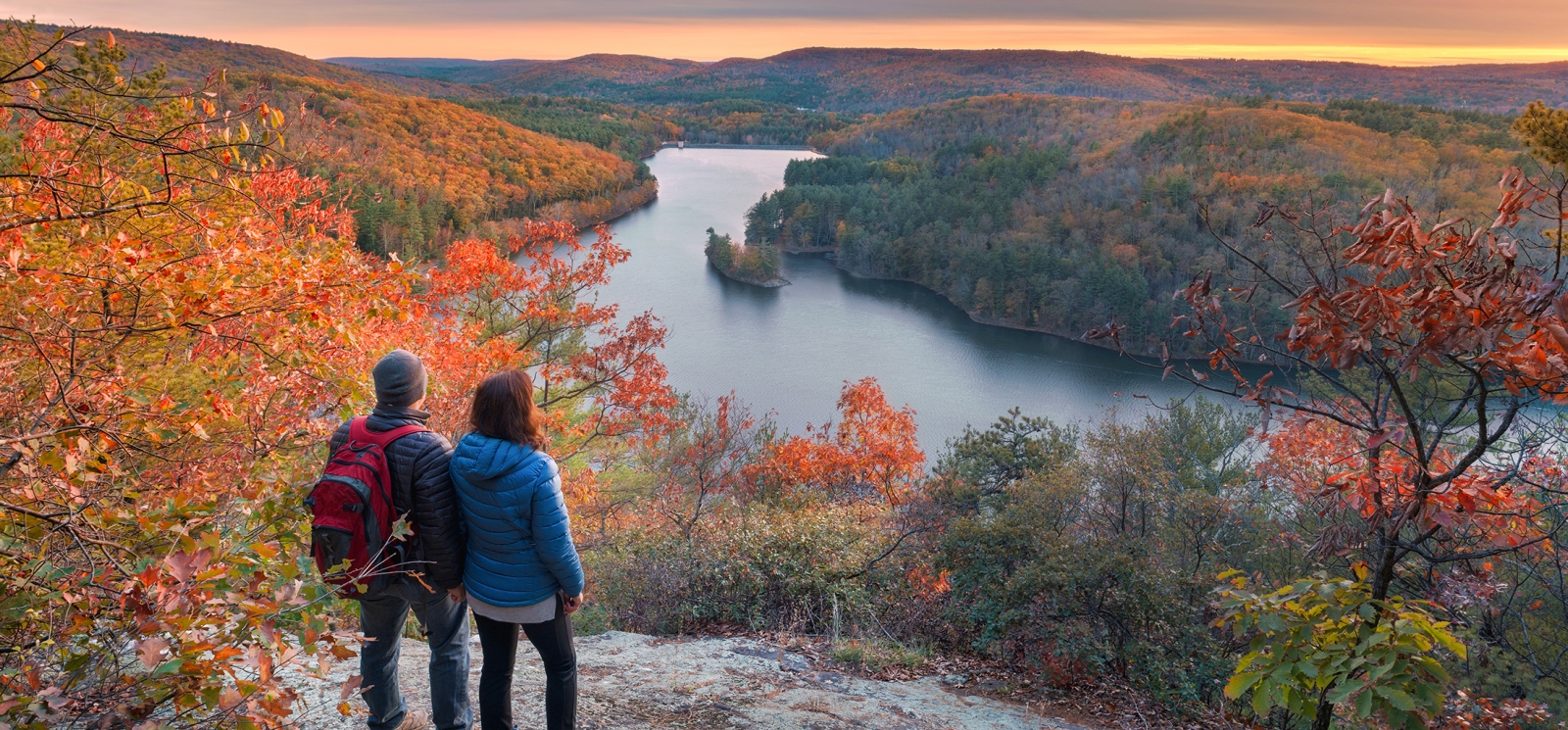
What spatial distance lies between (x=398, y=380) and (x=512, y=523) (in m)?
0.52

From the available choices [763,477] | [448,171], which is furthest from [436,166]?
[763,477]

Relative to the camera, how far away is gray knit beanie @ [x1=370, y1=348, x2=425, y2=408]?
2377mm

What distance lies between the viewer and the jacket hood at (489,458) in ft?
7.52

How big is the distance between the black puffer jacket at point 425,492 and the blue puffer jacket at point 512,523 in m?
0.04

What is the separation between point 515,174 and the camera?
53750mm

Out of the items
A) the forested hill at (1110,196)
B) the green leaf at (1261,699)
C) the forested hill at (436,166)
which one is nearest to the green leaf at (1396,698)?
the green leaf at (1261,699)

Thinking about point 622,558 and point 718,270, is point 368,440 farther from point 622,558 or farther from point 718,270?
point 718,270

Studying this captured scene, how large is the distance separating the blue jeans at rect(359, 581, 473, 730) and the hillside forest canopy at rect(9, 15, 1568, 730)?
0.13 meters

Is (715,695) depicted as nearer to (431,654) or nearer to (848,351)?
(431,654)

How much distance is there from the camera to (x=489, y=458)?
2.30m

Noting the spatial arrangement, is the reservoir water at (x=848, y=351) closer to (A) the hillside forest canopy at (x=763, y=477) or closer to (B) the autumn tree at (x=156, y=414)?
(A) the hillside forest canopy at (x=763, y=477)

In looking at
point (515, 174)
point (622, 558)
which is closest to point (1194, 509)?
point (622, 558)

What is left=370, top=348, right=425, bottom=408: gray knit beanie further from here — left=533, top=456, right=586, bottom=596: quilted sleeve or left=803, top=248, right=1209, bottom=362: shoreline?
left=803, top=248, right=1209, bottom=362: shoreline

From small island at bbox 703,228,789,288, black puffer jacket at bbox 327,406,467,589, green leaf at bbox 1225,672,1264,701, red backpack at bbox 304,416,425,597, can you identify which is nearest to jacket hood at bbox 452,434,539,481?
black puffer jacket at bbox 327,406,467,589
